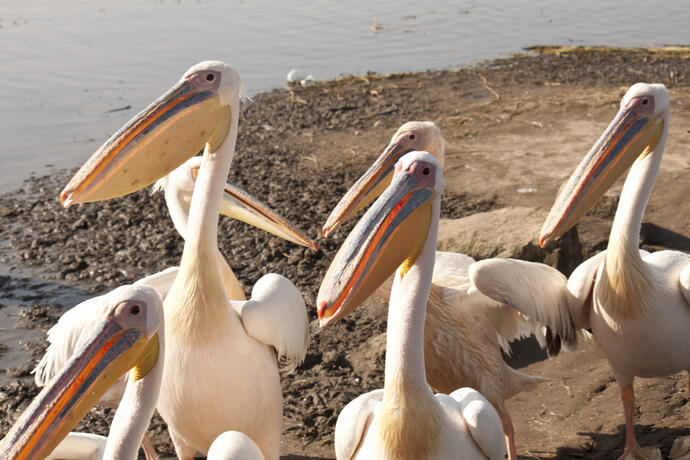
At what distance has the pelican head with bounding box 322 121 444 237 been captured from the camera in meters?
3.85

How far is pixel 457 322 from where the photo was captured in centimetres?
390

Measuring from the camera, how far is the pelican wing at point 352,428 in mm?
2982

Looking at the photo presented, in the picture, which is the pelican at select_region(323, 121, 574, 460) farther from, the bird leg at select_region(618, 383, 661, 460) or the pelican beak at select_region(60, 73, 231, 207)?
the pelican beak at select_region(60, 73, 231, 207)

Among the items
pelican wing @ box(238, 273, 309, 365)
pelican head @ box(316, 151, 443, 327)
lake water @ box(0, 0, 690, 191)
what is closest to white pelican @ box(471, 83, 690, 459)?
pelican wing @ box(238, 273, 309, 365)

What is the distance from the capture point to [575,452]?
393 centimetres

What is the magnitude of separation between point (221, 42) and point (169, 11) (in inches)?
124

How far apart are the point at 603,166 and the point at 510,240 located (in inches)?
53.8

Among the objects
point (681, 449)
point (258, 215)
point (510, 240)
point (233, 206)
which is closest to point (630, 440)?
point (681, 449)

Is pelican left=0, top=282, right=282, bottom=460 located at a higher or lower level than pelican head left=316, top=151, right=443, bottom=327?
lower

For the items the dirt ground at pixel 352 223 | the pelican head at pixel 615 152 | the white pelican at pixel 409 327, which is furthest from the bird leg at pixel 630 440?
the white pelican at pixel 409 327

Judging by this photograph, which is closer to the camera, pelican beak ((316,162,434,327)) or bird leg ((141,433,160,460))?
pelican beak ((316,162,434,327))

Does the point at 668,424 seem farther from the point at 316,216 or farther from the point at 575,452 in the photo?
the point at 316,216

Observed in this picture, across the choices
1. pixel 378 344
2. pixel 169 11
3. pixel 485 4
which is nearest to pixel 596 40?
pixel 485 4

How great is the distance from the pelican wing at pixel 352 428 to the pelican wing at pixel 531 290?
3.24ft
